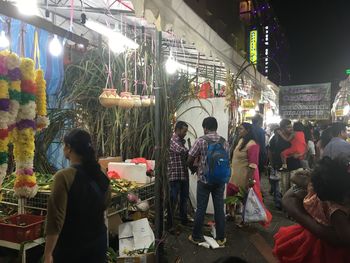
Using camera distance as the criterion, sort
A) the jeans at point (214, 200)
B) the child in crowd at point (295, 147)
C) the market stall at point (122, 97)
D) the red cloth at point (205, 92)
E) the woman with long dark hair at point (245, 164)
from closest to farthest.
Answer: the market stall at point (122, 97) < the jeans at point (214, 200) < the woman with long dark hair at point (245, 164) < the red cloth at point (205, 92) < the child in crowd at point (295, 147)

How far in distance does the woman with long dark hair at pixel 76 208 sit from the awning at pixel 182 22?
4.13ft

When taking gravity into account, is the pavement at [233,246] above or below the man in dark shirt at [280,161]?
below

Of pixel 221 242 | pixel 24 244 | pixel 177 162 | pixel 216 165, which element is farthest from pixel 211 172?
pixel 24 244

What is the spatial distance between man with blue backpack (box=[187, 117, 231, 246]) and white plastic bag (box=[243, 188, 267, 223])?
659 millimetres

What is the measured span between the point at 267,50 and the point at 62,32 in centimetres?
4366

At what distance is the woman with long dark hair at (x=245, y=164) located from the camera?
6426 millimetres

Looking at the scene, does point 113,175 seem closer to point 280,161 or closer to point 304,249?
point 304,249

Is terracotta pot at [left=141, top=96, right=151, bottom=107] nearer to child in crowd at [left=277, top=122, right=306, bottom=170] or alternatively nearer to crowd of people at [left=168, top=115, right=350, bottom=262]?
crowd of people at [left=168, top=115, right=350, bottom=262]

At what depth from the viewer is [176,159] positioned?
6.25 metres

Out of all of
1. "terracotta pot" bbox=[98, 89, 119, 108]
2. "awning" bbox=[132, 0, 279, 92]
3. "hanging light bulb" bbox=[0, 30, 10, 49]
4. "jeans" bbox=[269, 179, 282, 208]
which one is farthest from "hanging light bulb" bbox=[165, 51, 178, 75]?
"jeans" bbox=[269, 179, 282, 208]

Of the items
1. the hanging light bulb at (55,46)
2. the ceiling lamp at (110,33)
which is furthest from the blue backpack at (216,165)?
the hanging light bulb at (55,46)

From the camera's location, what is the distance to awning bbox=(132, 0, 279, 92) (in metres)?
3.14

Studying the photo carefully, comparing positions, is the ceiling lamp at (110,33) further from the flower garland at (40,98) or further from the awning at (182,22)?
the flower garland at (40,98)

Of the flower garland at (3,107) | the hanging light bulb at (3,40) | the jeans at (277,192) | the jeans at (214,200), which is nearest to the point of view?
the flower garland at (3,107)
